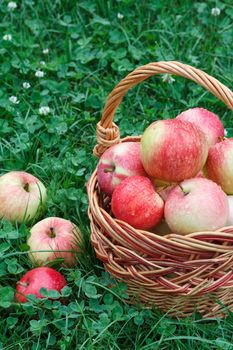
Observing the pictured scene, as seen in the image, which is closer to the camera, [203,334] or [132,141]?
[203,334]

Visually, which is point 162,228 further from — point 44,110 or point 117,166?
point 44,110

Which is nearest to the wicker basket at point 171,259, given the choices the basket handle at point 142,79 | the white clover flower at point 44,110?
the basket handle at point 142,79

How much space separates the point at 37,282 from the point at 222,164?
75cm

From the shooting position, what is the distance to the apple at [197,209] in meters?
2.34

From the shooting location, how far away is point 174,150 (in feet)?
7.98

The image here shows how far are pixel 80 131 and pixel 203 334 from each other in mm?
1370

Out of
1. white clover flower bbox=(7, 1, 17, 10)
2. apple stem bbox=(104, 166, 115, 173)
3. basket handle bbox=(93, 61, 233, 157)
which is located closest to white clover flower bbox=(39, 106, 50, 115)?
basket handle bbox=(93, 61, 233, 157)

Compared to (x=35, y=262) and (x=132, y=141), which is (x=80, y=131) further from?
(x=35, y=262)

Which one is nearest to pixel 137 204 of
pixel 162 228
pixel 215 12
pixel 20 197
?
pixel 162 228

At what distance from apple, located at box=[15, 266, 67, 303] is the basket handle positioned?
0.50 m

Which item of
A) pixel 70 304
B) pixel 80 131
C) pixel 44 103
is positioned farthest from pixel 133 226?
pixel 44 103

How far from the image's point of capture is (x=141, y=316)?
8.12ft

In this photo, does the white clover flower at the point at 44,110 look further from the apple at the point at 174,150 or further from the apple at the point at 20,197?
the apple at the point at 174,150

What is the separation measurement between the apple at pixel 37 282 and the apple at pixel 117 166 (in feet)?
Result: 1.13
